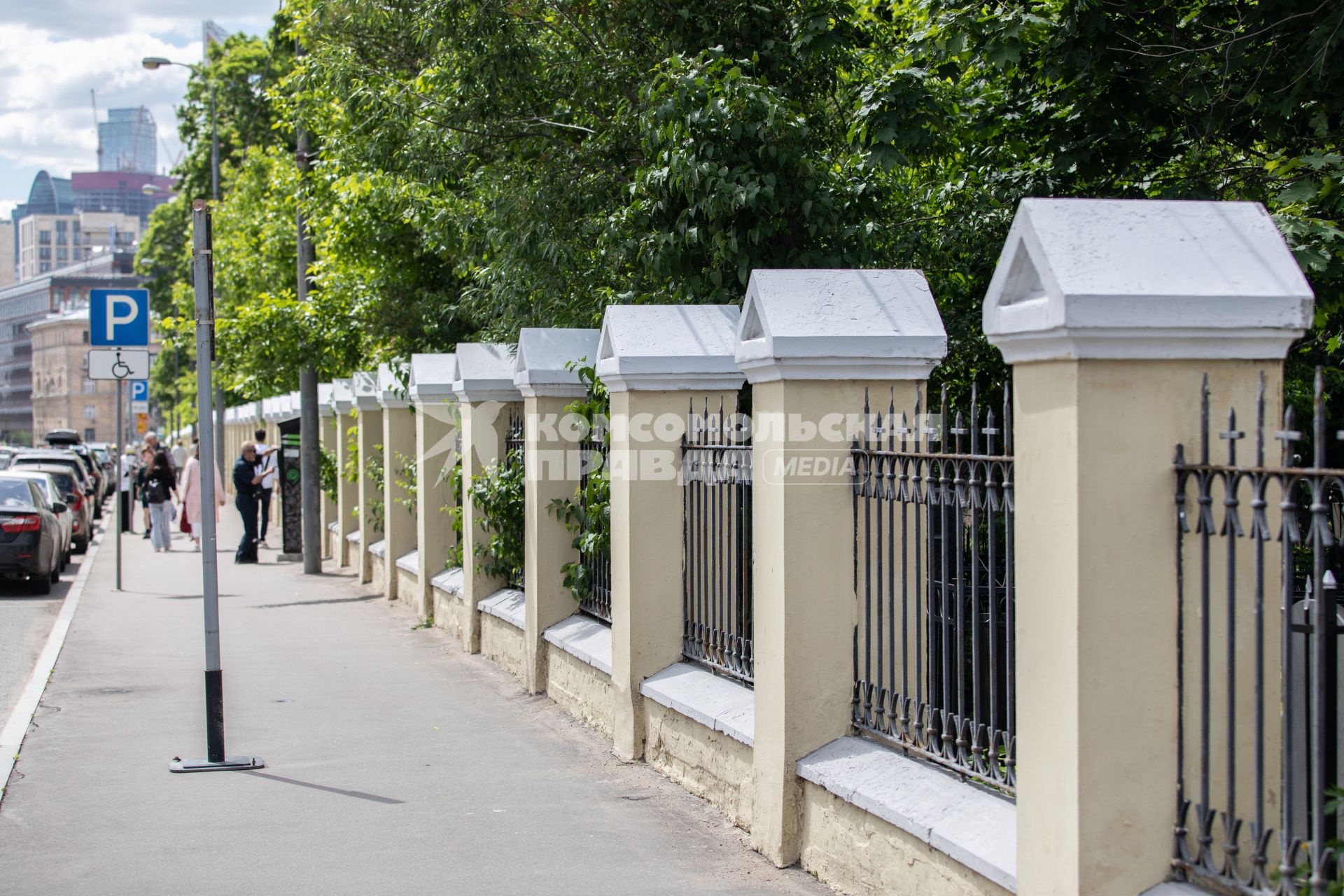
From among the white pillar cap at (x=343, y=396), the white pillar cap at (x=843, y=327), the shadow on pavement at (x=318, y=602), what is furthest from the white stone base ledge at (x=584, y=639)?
the white pillar cap at (x=343, y=396)

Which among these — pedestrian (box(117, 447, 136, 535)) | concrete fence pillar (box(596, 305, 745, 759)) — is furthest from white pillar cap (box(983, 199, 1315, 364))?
pedestrian (box(117, 447, 136, 535))

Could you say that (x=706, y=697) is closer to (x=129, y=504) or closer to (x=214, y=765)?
(x=214, y=765)

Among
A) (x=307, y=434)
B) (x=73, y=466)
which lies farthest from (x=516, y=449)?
(x=73, y=466)

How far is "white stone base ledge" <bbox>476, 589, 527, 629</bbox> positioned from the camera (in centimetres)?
1077

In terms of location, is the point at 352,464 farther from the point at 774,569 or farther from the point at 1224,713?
the point at 1224,713

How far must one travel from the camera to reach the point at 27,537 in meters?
17.9

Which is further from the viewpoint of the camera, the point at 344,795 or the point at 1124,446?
the point at 344,795

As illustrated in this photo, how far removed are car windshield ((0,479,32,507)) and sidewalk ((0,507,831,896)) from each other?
6514 mm

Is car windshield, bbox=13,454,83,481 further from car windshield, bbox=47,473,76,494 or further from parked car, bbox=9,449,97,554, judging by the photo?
car windshield, bbox=47,473,76,494

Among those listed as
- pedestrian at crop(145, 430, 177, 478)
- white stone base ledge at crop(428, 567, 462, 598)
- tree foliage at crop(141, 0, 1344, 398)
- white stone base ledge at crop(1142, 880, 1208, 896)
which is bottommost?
white stone base ledge at crop(428, 567, 462, 598)

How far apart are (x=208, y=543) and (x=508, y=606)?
3531 millimetres

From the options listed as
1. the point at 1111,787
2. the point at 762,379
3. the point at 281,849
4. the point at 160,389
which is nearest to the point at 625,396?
the point at 762,379

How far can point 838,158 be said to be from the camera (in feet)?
35.8

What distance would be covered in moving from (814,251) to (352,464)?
11140mm
